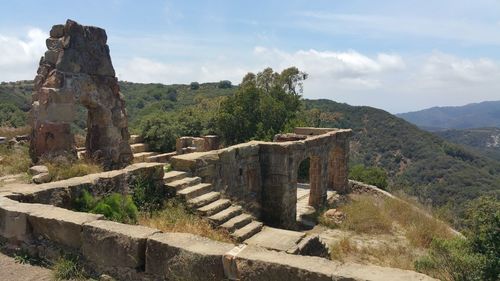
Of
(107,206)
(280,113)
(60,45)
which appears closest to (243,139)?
(280,113)

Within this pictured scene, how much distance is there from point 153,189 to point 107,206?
5.07 feet

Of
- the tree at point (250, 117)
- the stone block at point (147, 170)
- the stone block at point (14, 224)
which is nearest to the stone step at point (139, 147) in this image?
the tree at point (250, 117)

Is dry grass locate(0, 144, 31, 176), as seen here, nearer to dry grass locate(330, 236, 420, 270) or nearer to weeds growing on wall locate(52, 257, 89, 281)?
weeds growing on wall locate(52, 257, 89, 281)

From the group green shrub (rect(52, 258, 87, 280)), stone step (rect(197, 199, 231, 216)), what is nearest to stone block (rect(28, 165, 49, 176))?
stone step (rect(197, 199, 231, 216))

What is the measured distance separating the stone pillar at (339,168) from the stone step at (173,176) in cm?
890

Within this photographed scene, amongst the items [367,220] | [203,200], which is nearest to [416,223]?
[367,220]

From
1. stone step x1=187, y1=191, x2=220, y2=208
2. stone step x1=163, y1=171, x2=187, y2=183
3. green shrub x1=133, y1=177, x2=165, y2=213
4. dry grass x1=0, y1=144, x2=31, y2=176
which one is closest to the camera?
green shrub x1=133, y1=177, x2=165, y2=213

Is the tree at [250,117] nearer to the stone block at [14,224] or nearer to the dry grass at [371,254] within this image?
A: the dry grass at [371,254]

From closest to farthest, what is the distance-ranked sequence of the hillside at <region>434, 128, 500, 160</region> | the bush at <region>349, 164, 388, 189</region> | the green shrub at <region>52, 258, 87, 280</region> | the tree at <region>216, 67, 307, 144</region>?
the green shrub at <region>52, 258, 87, 280</region> < the tree at <region>216, 67, 307, 144</region> < the bush at <region>349, 164, 388, 189</region> < the hillside at <region>434, 128, 500, 160</region>

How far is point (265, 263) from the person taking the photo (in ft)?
12.2

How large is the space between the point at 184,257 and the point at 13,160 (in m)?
7.30

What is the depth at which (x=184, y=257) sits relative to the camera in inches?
158

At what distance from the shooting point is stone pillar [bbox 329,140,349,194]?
640 inches

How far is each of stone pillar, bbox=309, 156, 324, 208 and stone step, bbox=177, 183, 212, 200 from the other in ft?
19.7
